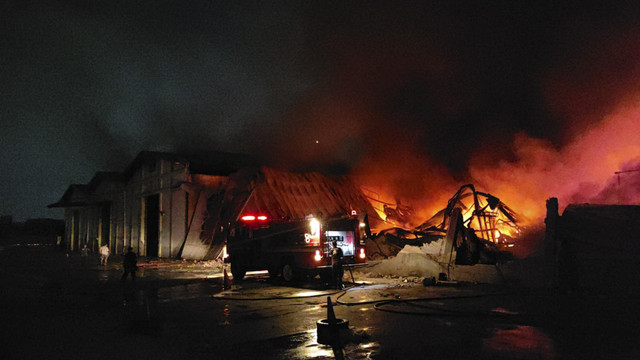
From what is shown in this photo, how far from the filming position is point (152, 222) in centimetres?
3391

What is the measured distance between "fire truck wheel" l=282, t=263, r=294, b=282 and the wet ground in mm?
1328

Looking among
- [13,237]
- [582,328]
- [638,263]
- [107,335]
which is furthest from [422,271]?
[13,237]

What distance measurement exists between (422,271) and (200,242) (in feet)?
53.6

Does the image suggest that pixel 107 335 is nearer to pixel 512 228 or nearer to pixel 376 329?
pixel 376 329

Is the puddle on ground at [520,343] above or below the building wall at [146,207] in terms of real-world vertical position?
below

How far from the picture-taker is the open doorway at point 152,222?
3269cm

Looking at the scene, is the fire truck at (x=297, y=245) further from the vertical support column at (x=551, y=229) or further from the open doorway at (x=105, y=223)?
the open doorway at (x=105, y=223)

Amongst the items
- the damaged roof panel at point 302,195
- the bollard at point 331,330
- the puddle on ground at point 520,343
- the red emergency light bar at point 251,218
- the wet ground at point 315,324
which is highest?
the damaged roof panel at point 302,195

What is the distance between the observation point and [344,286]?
14.3 m

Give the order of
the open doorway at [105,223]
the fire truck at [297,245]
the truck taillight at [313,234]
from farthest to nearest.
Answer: the open doorway at [105,223] → the truck taillight at [313,234] → the fire truck at [297,245]

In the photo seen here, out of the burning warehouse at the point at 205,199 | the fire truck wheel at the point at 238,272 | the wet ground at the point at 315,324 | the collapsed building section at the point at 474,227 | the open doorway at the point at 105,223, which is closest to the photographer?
the wet ground at the point at 315,324

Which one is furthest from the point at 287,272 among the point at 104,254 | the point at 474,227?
the point at 104,254

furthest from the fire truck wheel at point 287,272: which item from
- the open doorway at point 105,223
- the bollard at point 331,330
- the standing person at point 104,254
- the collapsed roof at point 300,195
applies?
the open doorway at point 105,223

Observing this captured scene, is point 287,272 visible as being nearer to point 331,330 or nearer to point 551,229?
point 551,229
